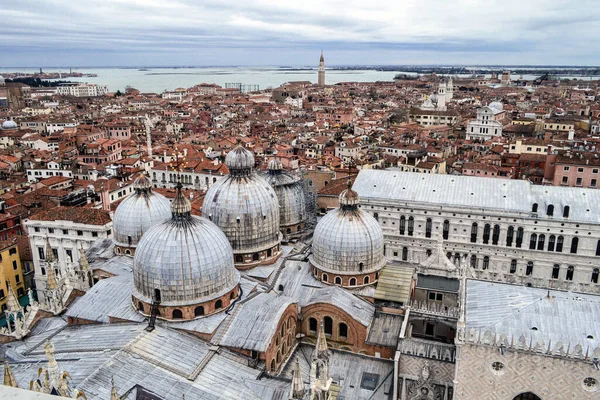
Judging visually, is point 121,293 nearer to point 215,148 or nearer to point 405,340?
point 405,340

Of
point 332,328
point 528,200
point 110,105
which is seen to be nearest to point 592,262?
point 528,200

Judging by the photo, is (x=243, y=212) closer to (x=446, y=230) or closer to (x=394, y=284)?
(x=394, y=284)

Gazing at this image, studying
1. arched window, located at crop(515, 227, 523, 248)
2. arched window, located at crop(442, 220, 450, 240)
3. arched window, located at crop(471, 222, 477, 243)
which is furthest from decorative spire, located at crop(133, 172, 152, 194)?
arched window, located at crop(515, 227, 523, 248)

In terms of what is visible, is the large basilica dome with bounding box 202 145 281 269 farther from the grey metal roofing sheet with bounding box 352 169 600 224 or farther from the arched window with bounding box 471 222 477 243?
the arched window with bounding box 471 222 477 243

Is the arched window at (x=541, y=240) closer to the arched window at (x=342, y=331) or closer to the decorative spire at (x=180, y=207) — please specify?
the arched window at (x=342, y=331)

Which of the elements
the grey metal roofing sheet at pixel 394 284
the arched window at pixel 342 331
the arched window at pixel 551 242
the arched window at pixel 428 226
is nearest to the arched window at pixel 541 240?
the arched window at pixel 551 242

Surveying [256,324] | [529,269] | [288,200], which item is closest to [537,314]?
[256,324]
